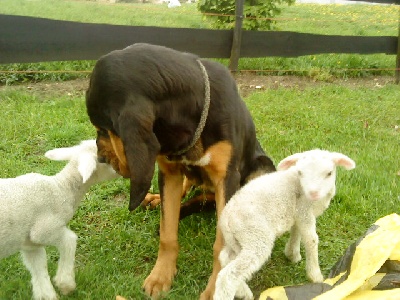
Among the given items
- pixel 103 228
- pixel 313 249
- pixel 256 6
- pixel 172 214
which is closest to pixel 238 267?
pixel 313 249

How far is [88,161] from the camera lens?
9.68 ft

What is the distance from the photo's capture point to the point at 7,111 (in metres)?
5.80

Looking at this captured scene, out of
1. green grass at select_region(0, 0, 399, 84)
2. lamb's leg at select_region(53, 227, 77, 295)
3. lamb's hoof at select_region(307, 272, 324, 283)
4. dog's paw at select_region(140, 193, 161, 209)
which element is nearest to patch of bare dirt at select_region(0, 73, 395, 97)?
green grass at select_region(0, 0, 399, 84)

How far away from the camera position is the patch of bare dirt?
7.08m

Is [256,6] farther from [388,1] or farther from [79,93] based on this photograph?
[79,93]

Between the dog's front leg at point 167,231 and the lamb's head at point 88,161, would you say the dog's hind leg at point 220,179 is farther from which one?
the lamb's head at point 88,161

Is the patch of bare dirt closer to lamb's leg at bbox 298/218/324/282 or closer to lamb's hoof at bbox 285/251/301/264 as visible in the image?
lamb's hoof at bbox 285/251/301/264

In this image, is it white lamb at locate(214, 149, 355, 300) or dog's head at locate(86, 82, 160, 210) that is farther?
white lamb at locate(214, 149, 355, 300)

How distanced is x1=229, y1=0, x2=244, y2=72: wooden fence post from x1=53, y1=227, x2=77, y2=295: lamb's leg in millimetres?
5927

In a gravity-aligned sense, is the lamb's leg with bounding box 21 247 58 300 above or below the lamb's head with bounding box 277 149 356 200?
below

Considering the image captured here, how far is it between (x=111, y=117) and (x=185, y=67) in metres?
0.55

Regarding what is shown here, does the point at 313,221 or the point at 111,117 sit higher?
the point at 111,117

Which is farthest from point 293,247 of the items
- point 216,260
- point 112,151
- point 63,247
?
point 63,247

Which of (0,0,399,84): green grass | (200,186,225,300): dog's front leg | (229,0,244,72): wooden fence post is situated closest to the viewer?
(200,186,225,300): dog's front leg
